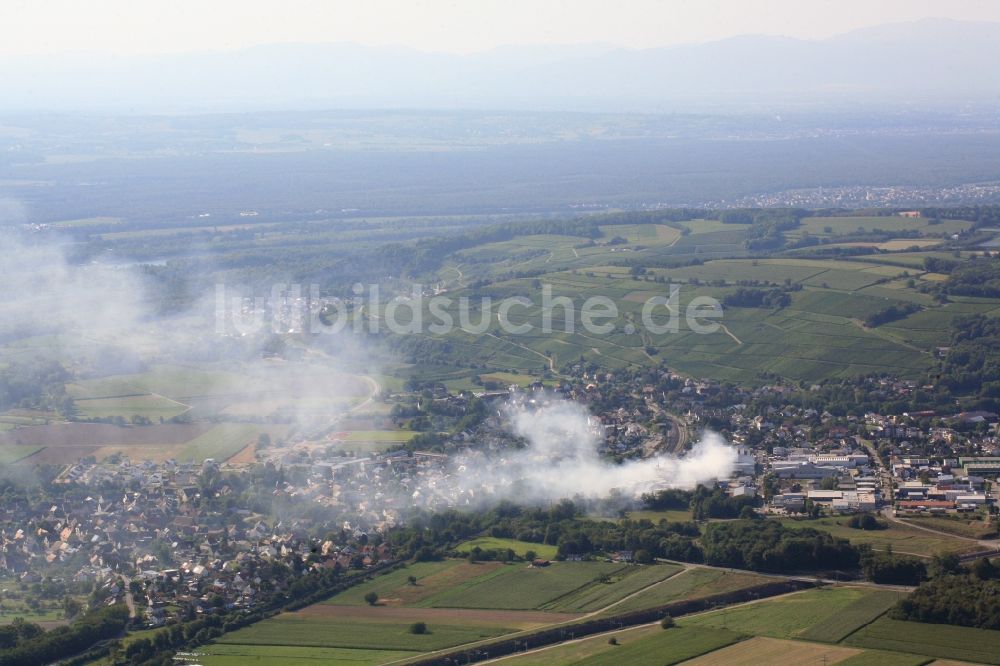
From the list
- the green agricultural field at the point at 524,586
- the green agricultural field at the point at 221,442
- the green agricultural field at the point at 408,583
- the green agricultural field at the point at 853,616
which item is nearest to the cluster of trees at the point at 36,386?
the green agricultural field at the point at 221,442

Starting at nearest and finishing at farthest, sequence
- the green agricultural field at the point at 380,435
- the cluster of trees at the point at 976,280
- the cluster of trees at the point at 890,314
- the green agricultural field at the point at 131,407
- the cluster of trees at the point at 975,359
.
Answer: the green agricultural field at the point at 380,435, the cluster of trees at the point at 975,359, the green agricultural field at the point at 131,407, the cluster of trees at the point at 890,314, the cluster of trees at the point at 976,280

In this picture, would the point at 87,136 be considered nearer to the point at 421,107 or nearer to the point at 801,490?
the point at 421,107

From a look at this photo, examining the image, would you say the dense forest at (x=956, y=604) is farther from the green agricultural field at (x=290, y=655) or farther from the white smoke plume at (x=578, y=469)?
the white smoke plume at (x=578, y=469)

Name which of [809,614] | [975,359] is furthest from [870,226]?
[809,614]

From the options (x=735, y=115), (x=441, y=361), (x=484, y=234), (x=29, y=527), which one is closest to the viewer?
(x=29, y=527)

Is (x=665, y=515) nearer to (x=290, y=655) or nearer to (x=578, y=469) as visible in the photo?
(x=578, y=469)

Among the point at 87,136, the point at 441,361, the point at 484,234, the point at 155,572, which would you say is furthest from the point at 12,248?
the point at 87,136
